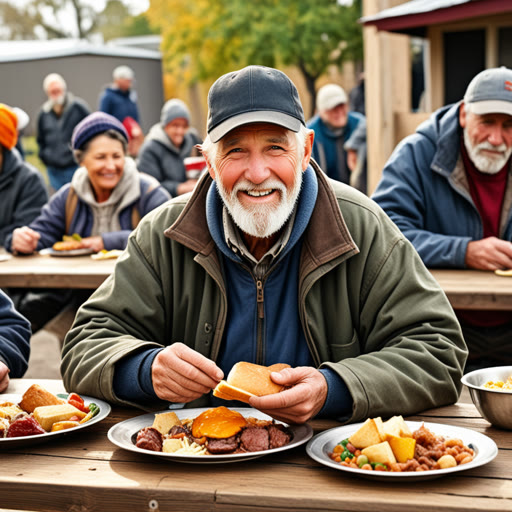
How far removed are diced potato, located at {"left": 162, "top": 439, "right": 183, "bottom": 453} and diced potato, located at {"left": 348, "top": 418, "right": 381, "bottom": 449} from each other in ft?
1.30

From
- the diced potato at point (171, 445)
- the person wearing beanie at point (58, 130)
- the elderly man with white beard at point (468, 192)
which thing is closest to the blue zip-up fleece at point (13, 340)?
the diced potato at point (171, 445)

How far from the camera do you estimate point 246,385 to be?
206 cm

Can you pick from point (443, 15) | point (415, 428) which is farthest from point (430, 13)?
point (415, 428)

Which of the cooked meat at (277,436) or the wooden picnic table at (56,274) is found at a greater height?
the cooked meat at (277,436)

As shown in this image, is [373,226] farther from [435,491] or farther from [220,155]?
[435,491]

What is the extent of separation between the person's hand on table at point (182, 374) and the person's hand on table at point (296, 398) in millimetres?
153

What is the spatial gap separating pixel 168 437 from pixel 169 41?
24.0m

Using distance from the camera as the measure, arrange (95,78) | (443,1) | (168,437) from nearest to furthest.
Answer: (168,437), (443,1), (95,78)

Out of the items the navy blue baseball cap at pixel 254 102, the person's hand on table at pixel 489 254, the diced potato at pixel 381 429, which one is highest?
the navy blue baseball cap at pixel 254 102

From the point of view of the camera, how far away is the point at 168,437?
205 centimetres

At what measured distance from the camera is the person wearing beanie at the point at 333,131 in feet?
28.9

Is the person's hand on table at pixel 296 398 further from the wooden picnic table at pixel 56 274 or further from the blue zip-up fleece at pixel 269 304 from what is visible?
the wooden picnic table at pixel 56 274

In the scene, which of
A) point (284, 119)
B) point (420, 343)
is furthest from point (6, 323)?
point (420, 343)

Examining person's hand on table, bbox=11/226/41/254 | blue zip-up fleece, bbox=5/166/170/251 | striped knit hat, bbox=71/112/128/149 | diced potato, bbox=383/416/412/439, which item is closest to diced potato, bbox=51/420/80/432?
diced potato, bbox=383/416/412/439
